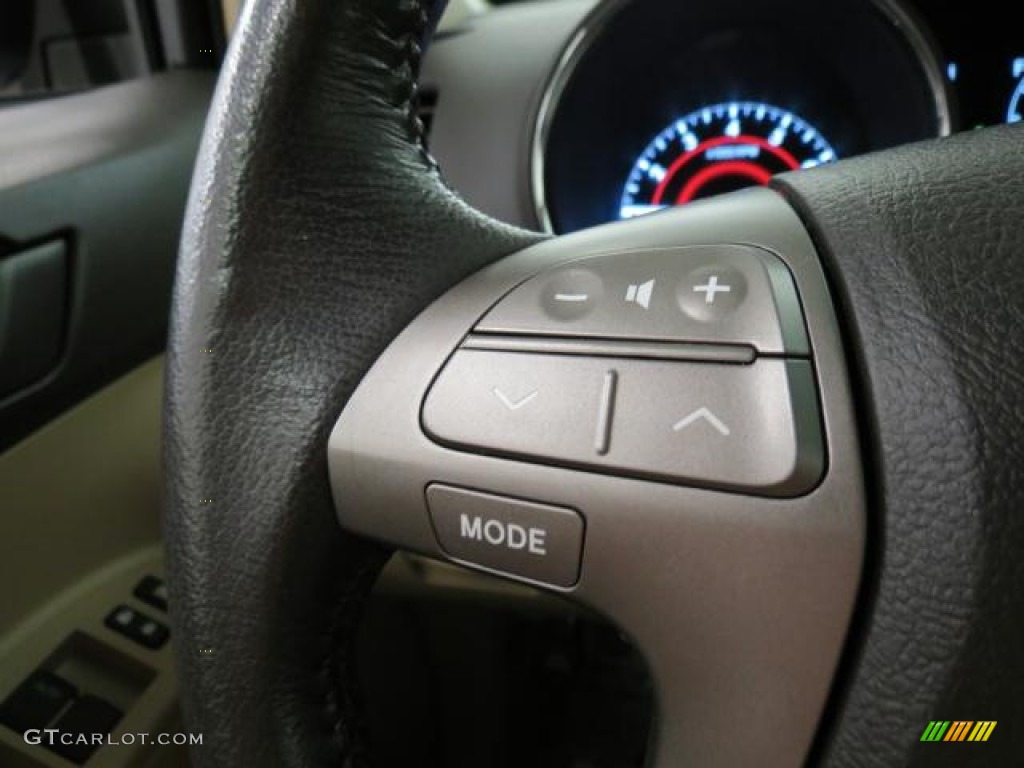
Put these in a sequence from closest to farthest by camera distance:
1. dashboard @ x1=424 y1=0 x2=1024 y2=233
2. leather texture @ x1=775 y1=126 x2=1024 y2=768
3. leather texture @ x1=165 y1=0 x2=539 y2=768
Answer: leather texture @ x1=775 y1=126 x2=1024 y2=768
leather texture @ x1=165 y1=0 x2=539 y2=768
dashboard @ x1=424 y1=0 x2=1024 y2=233

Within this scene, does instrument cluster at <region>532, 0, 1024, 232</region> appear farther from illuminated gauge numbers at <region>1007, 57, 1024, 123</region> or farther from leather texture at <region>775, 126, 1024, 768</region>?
leather texture at <region>775, 126, 1024, 768</region>

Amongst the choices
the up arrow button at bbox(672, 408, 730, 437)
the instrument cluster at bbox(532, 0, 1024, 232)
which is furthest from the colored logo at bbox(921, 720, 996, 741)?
the instrument cluster at bbox(532, 0, 1024, 232)

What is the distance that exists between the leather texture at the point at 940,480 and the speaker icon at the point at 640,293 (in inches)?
3.1

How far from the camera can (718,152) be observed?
4.15 feet

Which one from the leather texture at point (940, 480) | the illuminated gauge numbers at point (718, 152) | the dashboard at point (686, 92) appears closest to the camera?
the leather texture at point (940, 480)

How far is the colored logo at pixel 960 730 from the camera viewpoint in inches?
13.2

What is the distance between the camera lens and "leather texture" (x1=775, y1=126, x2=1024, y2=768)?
333 mm

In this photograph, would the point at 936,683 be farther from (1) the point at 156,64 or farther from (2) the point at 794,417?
(1) the point at 156,64

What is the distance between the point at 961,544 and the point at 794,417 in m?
0.07

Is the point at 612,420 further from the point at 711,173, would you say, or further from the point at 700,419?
the point at 711,173

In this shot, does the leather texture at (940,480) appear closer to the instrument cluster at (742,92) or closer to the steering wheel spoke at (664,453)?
the steering wheel spoke at (664,453)

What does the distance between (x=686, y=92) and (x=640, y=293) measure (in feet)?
2.96

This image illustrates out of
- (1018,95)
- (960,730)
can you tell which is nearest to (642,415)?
(960,730)

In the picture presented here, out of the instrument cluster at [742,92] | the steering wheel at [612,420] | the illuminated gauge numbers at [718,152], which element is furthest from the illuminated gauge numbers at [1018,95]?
the steering wheel at [612,420]
